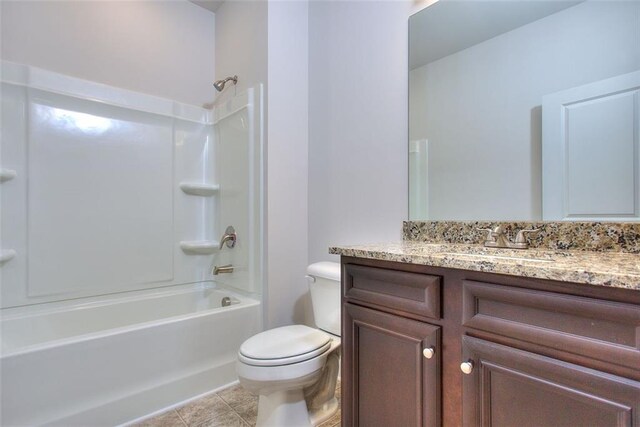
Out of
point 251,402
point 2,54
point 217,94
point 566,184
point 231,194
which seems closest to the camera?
point 566,184

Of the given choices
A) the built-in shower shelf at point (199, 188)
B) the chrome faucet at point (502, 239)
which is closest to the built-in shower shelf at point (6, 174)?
the built-in shower shelf at point (199, 188)

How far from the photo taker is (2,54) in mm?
1803

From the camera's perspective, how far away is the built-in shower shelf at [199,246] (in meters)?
2.37

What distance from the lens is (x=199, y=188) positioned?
7.82 ft

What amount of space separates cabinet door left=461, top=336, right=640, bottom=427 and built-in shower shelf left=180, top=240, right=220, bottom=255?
2.01 meters

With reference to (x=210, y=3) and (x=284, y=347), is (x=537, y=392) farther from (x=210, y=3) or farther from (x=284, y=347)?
(x=210, y=3)

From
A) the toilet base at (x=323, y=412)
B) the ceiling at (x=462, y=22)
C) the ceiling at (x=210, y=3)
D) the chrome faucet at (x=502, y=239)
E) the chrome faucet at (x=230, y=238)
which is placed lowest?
the toilet base at (x=323, y=412)

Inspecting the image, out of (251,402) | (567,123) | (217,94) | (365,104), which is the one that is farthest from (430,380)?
(217,94)

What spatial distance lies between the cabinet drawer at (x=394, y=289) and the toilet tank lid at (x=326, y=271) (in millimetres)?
421

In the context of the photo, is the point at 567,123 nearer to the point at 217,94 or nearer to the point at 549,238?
the point at 549,238

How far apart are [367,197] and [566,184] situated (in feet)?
2.92

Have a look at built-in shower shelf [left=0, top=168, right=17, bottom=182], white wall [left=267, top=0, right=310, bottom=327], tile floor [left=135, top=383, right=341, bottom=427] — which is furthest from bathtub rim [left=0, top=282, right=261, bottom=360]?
built-in shower shelf [left=0, top=168, right=17, bottom=182]

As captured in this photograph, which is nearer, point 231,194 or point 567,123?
point 567,123

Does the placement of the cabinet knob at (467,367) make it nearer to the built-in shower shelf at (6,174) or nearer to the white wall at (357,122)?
the white wall at (357,122)
